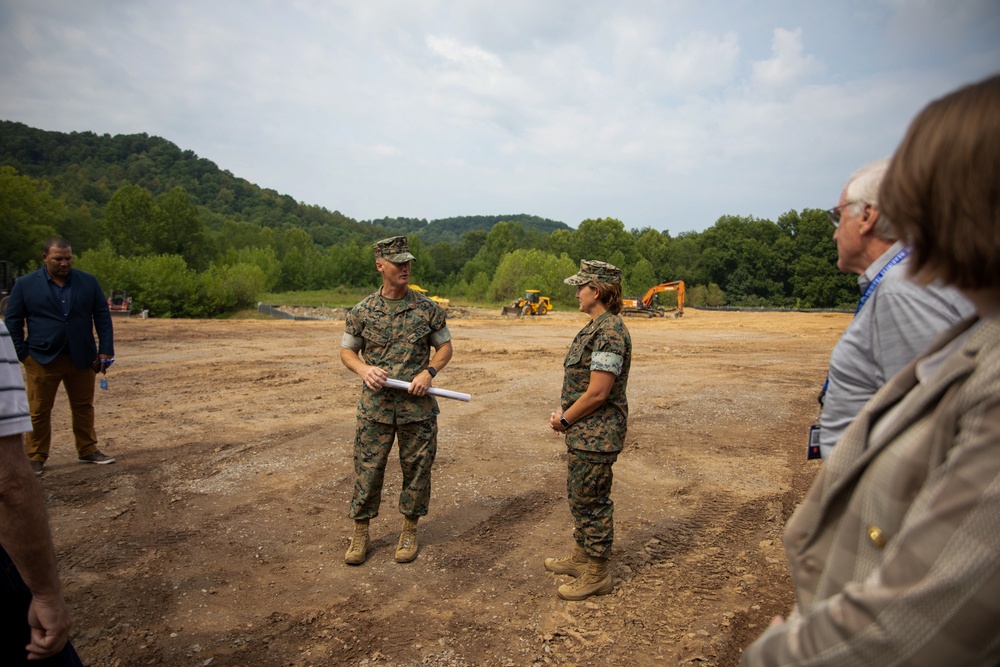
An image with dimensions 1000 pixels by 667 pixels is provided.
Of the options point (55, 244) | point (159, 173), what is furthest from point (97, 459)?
point (159, 173)

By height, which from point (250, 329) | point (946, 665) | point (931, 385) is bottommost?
point (250, 329)

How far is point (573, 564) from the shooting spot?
13.4 feet

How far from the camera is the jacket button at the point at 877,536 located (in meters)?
1.00

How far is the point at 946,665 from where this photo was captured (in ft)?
2.92

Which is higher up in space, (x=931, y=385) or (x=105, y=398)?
(x=931, y=385)

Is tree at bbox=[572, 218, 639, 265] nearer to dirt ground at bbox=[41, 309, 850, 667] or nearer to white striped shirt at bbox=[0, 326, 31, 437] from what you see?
dirt ground at bbox=[41, 309, 850, 667]

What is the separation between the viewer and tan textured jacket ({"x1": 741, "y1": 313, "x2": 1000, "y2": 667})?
0.84 m

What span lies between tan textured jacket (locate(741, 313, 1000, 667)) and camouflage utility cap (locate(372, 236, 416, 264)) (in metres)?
3.56

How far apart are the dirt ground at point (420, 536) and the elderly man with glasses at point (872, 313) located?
1932mm

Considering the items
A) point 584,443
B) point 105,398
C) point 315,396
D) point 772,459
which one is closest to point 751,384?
point 772,459

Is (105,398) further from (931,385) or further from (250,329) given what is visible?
(250,329)

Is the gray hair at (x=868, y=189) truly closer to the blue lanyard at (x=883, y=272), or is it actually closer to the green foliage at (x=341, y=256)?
the blue lanyard at (x=883, y=272)

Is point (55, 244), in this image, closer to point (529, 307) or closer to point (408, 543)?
point (408, 543)

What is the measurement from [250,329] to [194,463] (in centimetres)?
1718
